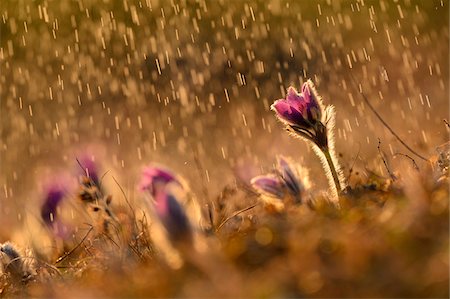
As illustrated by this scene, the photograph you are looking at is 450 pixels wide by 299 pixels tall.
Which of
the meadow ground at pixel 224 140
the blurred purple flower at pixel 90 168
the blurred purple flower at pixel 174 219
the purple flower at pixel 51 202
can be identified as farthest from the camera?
the purple flower at pixel 51 202

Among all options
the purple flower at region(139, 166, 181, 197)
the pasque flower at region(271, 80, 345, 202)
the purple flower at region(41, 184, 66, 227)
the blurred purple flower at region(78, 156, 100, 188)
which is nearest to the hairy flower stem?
the pasque flower at region(271, 80, 345, 202)

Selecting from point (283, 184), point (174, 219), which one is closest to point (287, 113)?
point (283, 184)

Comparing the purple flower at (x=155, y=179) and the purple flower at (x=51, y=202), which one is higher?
the purple flower at (x=51, y=202)

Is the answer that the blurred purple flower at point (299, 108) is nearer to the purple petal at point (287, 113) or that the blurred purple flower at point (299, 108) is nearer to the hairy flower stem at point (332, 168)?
the purple petal at point (287, 113)

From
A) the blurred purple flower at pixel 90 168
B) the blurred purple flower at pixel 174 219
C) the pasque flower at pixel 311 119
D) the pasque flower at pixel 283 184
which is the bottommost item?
the blurred purple flower at pixel 174 219

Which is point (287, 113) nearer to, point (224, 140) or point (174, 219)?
point (174, 219)

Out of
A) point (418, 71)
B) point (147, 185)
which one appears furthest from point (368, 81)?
point (147, 185)

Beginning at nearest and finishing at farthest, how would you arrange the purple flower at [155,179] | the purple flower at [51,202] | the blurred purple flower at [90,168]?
the purple flower at [155,179], the blurred purple flower at [90,168], the purple flower at [51,202]

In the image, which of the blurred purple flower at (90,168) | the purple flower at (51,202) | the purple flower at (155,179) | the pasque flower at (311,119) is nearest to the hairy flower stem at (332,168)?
the pasque flower at (311,119)
